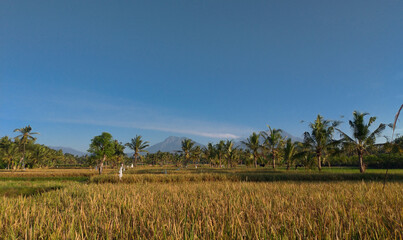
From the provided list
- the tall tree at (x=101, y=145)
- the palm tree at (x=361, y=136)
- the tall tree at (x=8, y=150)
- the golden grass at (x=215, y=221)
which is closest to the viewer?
the golden grass at (x=215, y=221)

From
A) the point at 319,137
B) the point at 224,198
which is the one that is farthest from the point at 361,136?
the point at 224,198

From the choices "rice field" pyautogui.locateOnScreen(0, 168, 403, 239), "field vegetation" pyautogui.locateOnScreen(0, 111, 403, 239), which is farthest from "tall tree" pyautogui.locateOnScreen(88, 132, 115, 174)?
"rice field" pyautogui.locateOnScreen(0, 168, 403, 239)

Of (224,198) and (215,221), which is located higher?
(215,221)

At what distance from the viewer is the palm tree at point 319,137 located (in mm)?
23647

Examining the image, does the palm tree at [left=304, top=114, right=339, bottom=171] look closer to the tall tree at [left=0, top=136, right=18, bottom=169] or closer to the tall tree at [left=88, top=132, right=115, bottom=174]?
the tall tree at [left=88, top=132, right=115, bottom=174]

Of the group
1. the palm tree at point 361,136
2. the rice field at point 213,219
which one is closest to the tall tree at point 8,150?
the rice field at point 213,219

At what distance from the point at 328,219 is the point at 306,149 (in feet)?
89.4

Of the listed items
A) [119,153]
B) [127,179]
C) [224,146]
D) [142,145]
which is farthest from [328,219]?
[119,153]

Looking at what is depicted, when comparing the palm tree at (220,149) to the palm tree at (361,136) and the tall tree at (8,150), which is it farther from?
the tall tree at (8,150)

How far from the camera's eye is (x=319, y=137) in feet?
78.6

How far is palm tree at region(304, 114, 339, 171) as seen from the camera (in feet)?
77.6

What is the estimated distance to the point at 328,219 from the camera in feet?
9.16

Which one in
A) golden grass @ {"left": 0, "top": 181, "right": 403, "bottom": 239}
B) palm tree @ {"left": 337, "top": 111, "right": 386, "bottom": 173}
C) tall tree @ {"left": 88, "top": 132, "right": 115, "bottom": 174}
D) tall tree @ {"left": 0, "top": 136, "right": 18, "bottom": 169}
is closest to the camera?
golden grass @ {"left": 0, "top": 181, "right": 403, "bottom": 239}

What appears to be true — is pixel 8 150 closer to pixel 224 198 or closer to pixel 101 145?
pixel 101 145
